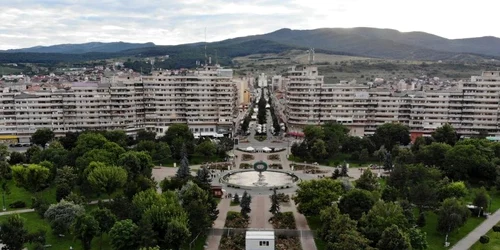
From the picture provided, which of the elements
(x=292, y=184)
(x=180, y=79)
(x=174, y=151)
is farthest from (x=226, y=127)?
(x=292, y=184)

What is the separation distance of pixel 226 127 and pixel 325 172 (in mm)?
30388

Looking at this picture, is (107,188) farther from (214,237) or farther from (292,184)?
(292,184)

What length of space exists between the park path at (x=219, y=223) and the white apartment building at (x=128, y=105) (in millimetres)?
38078

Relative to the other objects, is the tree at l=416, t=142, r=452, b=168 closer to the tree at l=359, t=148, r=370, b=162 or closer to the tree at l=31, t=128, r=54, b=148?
the tree at l=359, t=148, r=370, b=162

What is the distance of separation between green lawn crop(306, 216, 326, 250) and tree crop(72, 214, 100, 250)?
2002 cm

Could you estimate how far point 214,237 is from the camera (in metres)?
39.5

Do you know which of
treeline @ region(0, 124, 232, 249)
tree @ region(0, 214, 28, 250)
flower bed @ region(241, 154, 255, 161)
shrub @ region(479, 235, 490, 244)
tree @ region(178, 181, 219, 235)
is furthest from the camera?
flower bed @ region(241, 154, 255, 161)

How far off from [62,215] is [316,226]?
24.9 meters

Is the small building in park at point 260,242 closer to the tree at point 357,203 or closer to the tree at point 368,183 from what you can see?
the tree at point 357,203

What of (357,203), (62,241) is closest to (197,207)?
(62,241)

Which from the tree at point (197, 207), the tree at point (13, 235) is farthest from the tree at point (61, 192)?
the tree at point (197, 207)

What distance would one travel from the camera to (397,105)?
277 feet

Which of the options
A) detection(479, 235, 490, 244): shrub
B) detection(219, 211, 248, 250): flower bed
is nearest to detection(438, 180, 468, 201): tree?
detection(479, 235, 490, 244): shrub

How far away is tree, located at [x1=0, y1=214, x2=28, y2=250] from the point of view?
32844 mm
